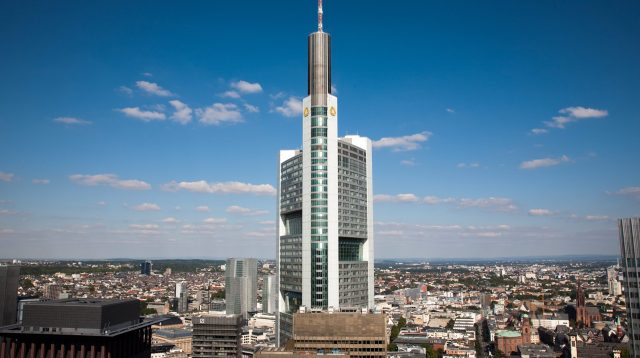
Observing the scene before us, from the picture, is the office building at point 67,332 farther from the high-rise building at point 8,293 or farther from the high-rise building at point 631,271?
the high-rise building at point 631,271

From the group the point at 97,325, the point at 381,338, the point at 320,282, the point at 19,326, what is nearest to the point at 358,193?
the point at 320,282

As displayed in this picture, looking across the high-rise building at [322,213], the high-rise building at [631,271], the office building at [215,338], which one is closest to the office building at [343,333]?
the high-rise building at [322,213]

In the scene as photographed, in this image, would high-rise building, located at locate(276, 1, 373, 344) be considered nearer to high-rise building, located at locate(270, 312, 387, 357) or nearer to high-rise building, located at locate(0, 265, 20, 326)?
high-rise building, located at locate(270, 312, 387, 357)

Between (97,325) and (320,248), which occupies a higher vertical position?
(320,248)

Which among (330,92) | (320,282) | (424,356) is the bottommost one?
(424,356)

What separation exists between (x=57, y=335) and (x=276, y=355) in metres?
46.9

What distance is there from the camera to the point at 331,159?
136m

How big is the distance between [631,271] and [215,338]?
120989 mm

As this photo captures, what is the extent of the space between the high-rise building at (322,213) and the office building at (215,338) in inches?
951

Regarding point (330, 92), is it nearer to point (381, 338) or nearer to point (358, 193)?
point (358, 193)

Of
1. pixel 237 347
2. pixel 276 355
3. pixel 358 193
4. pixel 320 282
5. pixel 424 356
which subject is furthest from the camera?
pixel 424 356

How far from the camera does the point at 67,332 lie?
360ft

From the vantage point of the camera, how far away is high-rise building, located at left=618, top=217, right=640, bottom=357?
83.6 metres

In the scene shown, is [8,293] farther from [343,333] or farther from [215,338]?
[343,333]
